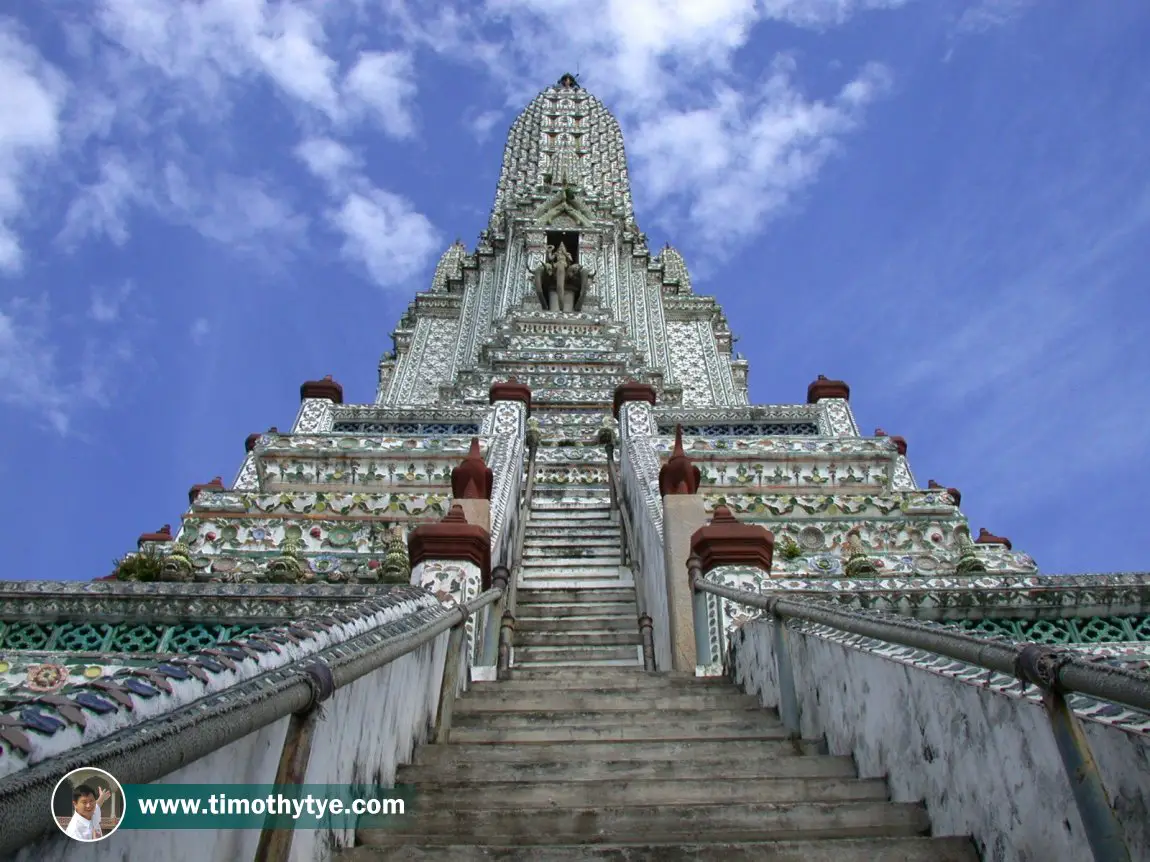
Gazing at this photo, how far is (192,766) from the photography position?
2.04 meters

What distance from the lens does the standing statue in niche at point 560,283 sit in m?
22.2

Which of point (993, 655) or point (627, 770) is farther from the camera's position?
point (627, 770)

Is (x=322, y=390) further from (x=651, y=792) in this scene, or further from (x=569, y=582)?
(x=651, y=792)

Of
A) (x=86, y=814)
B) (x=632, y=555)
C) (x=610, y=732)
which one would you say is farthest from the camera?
(x=632, y=555)

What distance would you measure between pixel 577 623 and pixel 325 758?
5453 millimetres

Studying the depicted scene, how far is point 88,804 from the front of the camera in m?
1.63

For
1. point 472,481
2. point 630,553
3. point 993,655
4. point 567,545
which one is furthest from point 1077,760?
point 567,545

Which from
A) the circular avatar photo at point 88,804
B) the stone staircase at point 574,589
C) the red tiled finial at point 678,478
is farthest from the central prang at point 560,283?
the circular avatar photo at point 88,804

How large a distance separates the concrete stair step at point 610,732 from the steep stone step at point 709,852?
1.41 metres

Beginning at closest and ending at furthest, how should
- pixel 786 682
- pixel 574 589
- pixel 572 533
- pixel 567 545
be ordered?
pixel 786 682, pixel 574 589, pixel 567 545, pixel 572 533

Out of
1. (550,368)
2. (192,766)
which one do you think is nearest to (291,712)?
(192,766)

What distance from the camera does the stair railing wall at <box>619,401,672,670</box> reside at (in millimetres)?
7324

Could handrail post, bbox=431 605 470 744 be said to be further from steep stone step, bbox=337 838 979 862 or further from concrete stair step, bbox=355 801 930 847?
steep stone step, bbox=337 838 979 862

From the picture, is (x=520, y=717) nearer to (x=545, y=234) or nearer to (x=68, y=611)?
(x=68, y=611)
